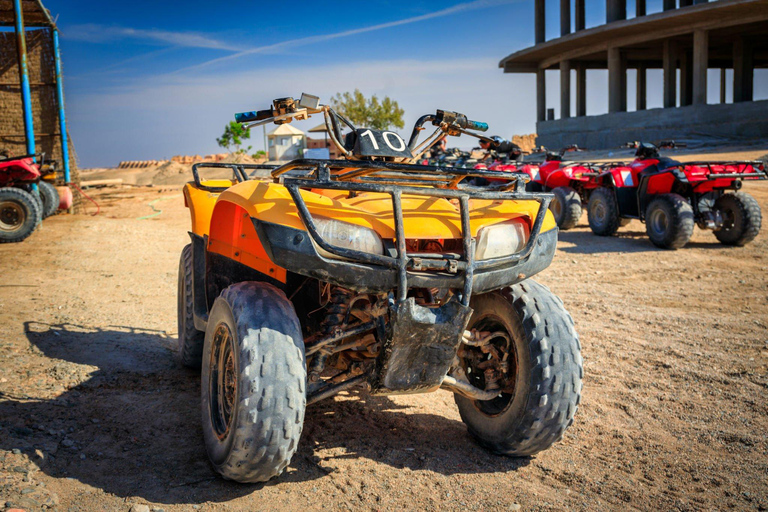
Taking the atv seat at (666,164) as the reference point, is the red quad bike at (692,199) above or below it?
below

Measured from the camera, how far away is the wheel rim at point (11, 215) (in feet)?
35.1

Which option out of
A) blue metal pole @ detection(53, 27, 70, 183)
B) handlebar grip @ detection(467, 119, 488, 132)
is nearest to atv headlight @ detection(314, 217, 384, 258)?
handlebar grip @ detection(467, 119, 488, 132)

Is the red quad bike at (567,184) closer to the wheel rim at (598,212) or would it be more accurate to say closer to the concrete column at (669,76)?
the wheel rim at (598,212)

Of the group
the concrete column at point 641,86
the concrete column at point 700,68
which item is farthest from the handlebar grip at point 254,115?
the concrete column at point 641,86

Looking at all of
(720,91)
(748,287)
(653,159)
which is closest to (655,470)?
(748,287)

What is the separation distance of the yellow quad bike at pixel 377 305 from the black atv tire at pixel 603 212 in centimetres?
812

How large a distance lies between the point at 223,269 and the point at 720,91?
50.6m

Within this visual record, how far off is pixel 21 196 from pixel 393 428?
32.0ft

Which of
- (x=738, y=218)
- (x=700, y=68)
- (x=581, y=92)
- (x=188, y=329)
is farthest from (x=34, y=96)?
(x=581, y=92)

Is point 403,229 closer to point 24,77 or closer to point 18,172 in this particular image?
point 18,172

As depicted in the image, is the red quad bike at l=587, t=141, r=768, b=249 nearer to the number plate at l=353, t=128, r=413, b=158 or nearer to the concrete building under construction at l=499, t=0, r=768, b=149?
the number plate at l=353, t=128, r=413, b=158

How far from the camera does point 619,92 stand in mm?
29781

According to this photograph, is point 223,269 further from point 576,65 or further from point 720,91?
point 720,91

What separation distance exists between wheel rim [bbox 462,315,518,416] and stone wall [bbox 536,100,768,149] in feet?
77.8
